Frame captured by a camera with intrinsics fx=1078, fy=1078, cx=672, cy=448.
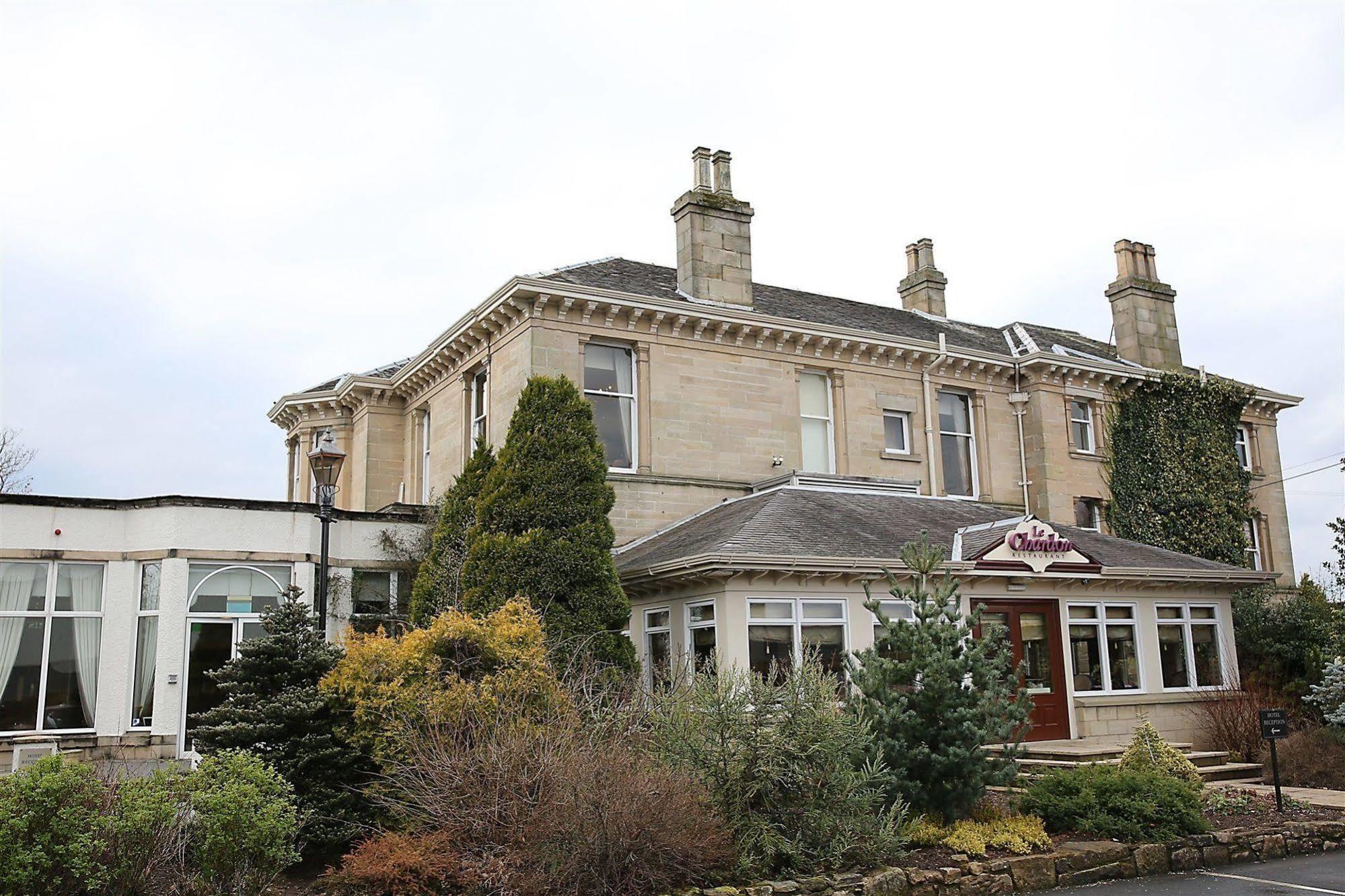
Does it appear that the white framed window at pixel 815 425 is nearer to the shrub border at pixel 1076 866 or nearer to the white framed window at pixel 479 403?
the white framed window at pixel 479 403

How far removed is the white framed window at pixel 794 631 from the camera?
15.7 m

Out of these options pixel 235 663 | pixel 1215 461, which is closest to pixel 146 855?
pixel 235 663

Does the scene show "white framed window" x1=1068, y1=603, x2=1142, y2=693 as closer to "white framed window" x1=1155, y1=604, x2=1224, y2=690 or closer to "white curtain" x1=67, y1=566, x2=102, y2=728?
"white framed window" x1=1155, y1=604, x2=1224, y2=690

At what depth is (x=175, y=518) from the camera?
16547mm

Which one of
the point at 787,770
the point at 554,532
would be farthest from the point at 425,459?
the point at 787,770

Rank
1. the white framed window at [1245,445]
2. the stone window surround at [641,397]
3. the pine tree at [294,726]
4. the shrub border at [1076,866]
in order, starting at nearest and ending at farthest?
the shrub border at [1076,866], the pine tree at [294,726], the stone window surround at [641,397], the white framed window at [1245,445]

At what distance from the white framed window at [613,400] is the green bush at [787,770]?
31.5ft

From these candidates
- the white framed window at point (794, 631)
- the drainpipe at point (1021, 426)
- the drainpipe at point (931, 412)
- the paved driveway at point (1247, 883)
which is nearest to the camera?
the paved driveway at point (1247, 883)

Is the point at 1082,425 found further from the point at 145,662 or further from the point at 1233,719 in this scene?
the point at 145,662

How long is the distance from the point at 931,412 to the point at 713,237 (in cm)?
615

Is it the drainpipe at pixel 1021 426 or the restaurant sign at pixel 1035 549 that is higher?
the drainpipe at pixel 1021 426

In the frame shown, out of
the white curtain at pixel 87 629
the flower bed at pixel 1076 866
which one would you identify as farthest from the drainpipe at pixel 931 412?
the white curtain at pixel 87 629

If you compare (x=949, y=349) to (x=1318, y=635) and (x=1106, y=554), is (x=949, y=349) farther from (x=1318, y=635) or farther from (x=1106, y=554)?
(x=1318, y=635)

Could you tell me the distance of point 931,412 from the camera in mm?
23531
